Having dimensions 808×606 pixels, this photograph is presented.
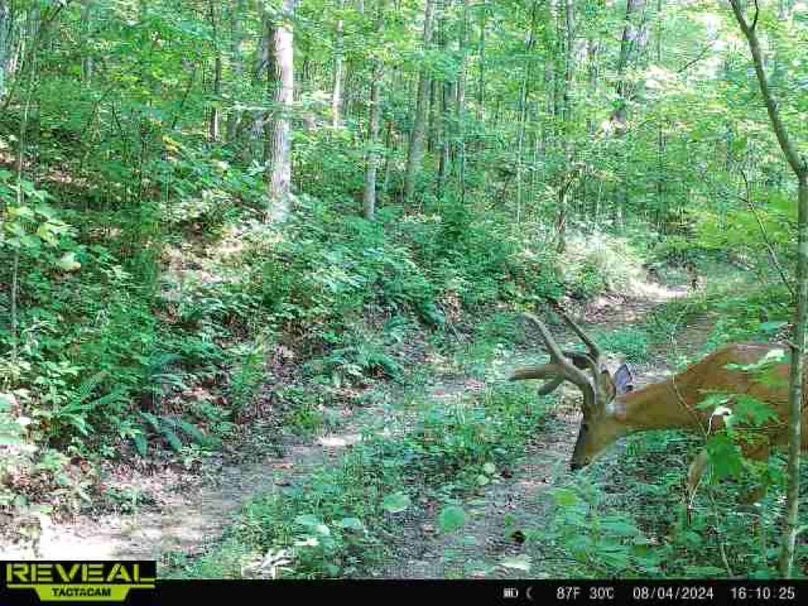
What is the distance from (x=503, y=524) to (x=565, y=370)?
145 centimetres

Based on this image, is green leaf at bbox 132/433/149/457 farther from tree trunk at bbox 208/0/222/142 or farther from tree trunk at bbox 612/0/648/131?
tree trunk at bbox 612/0/648/131

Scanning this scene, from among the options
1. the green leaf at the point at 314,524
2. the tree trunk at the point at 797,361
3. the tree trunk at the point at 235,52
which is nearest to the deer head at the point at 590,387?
the green leaf at the point at 314,524

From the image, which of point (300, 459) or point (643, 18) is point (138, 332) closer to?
point (300, 459)

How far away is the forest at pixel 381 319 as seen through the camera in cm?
559

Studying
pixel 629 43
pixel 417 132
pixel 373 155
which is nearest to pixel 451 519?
pixel 373 155

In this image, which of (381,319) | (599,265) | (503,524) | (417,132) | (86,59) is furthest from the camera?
(417,132)

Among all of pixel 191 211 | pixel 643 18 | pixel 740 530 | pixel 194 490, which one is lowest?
pixel 194 490

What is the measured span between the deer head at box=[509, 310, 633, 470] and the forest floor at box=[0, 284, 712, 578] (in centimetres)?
58

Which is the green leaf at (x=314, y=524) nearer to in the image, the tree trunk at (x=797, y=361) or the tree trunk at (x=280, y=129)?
the tree trunk at (x=797, y=361)

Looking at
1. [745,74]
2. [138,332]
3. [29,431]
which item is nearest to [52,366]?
[29,431]

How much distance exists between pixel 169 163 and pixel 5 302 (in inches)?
142

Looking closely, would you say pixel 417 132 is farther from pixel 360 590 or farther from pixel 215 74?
pixel 360 590

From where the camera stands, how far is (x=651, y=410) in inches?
254

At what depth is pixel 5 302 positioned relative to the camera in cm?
841
